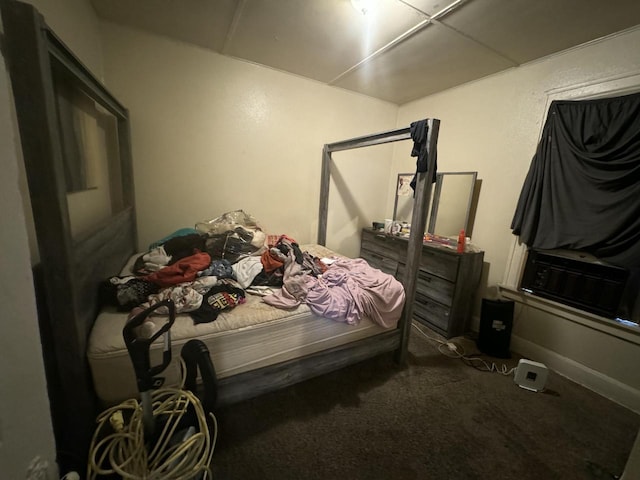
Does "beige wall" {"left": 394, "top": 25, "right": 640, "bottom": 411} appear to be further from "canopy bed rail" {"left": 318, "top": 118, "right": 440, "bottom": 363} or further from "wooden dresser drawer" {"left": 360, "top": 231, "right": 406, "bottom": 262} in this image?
"canopy bed rail" {"left": 318, "top": 118, "right": 440, "bottom": 363}

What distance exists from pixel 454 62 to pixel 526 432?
2874 mm

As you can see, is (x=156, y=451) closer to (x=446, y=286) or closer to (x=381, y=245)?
(x=446, y=286)

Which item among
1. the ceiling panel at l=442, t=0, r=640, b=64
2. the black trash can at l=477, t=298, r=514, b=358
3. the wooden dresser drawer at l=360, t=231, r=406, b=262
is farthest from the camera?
the wooden dresser drawer at l=360, t=231, r=406, b=262

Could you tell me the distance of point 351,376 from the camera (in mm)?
1800

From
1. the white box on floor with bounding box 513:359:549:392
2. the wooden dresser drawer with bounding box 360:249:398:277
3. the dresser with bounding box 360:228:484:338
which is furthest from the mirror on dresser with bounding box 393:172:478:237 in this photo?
the white box on floor with bounding box 513:359:549:392

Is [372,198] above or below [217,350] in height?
above

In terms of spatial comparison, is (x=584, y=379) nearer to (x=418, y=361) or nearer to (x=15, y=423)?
(x=418, y=361)


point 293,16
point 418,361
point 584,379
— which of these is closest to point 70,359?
point 418,361

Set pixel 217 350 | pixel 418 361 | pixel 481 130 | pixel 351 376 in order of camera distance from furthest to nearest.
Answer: pixel 481 130 < pixel 418 361 < pixel 351 376 < pixel 217 350

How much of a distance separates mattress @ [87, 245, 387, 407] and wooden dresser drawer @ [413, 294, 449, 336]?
1.08m

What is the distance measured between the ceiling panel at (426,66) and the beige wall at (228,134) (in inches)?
16.0

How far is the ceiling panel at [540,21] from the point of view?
1488mm

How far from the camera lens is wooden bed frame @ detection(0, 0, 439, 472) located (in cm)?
78

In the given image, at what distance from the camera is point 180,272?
1.60 m
